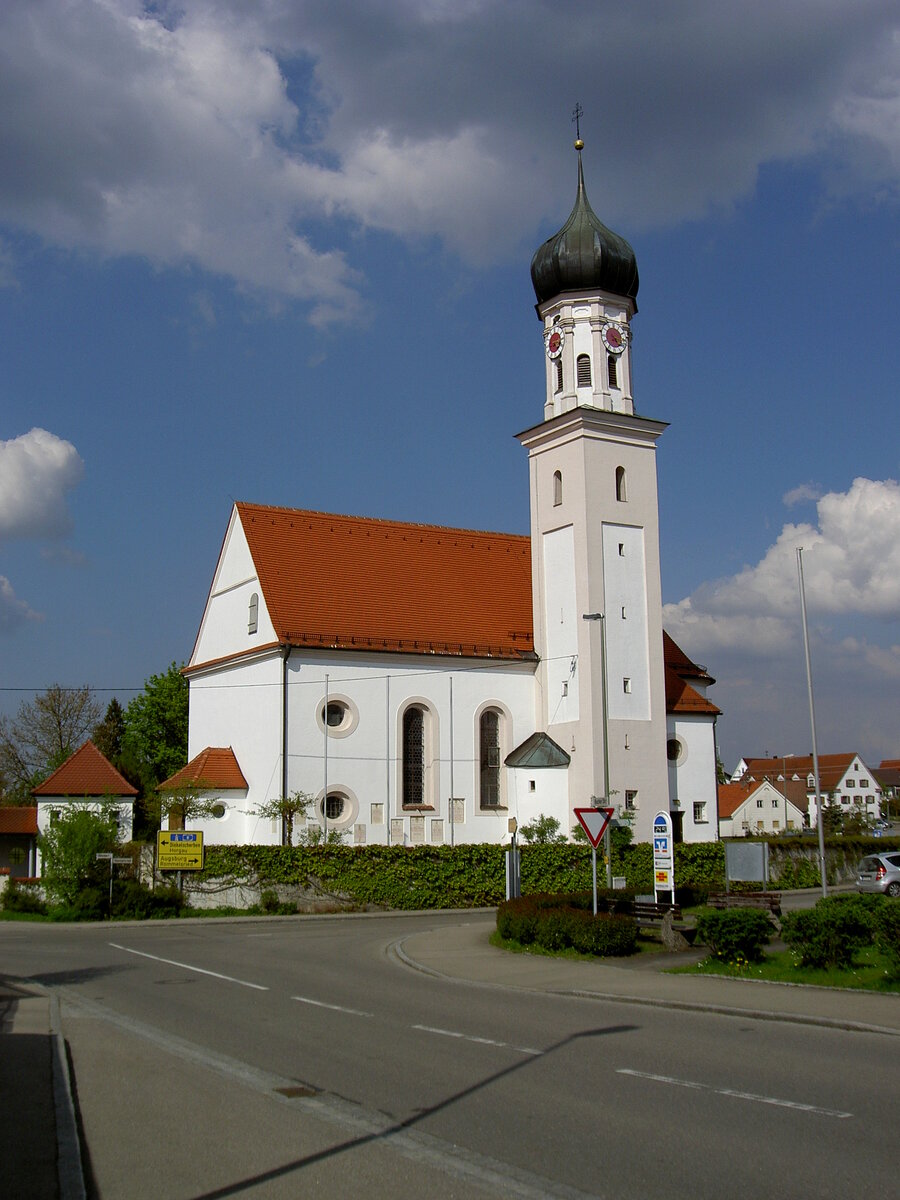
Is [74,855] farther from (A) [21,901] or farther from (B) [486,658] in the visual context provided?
(B) [486,658]

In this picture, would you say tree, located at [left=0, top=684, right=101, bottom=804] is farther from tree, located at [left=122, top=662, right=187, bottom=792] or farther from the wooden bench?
the wooden bench

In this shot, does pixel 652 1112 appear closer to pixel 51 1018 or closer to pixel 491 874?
pixel 51 1018

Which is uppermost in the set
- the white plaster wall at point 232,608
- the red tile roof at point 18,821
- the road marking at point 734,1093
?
the white plaster wall at point 232,608

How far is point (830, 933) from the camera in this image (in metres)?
16.1

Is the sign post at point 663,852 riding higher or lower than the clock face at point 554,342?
lower

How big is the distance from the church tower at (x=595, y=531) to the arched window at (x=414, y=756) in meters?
4.16

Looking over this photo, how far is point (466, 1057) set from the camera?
1073cm

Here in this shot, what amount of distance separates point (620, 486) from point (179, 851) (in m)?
18.3

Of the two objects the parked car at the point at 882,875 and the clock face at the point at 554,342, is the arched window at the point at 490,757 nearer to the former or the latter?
the parked car at the point at 882,875

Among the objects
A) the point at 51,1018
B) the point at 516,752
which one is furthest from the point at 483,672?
Answer: the point at 51,1018

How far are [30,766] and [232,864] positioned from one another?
1430 inches

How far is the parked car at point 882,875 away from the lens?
31.8 meters

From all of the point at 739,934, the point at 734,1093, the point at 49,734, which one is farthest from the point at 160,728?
the point at 734,1093

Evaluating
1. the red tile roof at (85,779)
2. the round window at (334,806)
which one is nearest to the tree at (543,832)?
the round window at (334,806)
